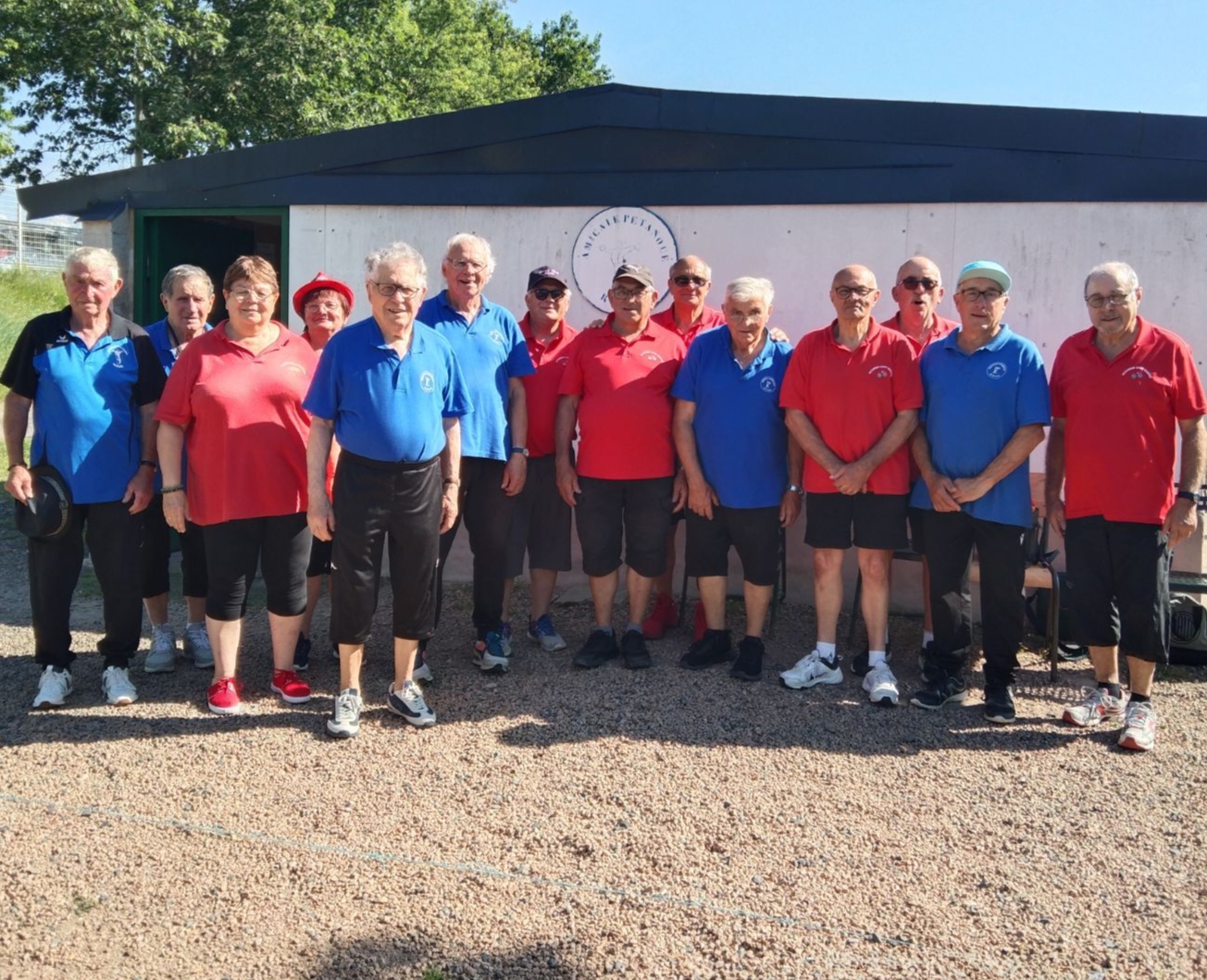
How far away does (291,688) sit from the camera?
466 centimetres

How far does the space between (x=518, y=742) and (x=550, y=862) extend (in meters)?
1.00

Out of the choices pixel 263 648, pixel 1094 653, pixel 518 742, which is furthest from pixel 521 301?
pixel 1094 653

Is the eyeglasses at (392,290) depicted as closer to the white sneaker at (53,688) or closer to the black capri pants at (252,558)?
the black capri pants at (252,558)

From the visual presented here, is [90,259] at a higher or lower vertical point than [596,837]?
higher

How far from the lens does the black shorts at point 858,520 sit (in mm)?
4777

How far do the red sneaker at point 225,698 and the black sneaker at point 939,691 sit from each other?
120 inches

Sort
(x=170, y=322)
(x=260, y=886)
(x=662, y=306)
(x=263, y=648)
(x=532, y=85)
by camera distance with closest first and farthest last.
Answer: (x=260, y=886) → (x=170, y=322) → (x=263, y=648) → (x=662, y=306) → (x=532, y=85)

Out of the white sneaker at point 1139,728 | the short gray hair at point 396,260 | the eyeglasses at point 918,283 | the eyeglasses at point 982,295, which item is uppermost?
the eyeglasses at point 918,283

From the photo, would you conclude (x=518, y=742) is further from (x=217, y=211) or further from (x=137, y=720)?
(x=217, y=211)

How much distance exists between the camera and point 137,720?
4480mm

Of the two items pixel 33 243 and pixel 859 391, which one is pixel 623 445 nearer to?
pixel 859 391

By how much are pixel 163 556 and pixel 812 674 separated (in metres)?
3.22

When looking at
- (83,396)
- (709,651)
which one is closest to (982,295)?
(709,651)

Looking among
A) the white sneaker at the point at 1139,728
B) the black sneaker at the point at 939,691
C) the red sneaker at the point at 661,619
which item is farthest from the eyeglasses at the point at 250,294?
the white sneaker at the point at 1139,728
